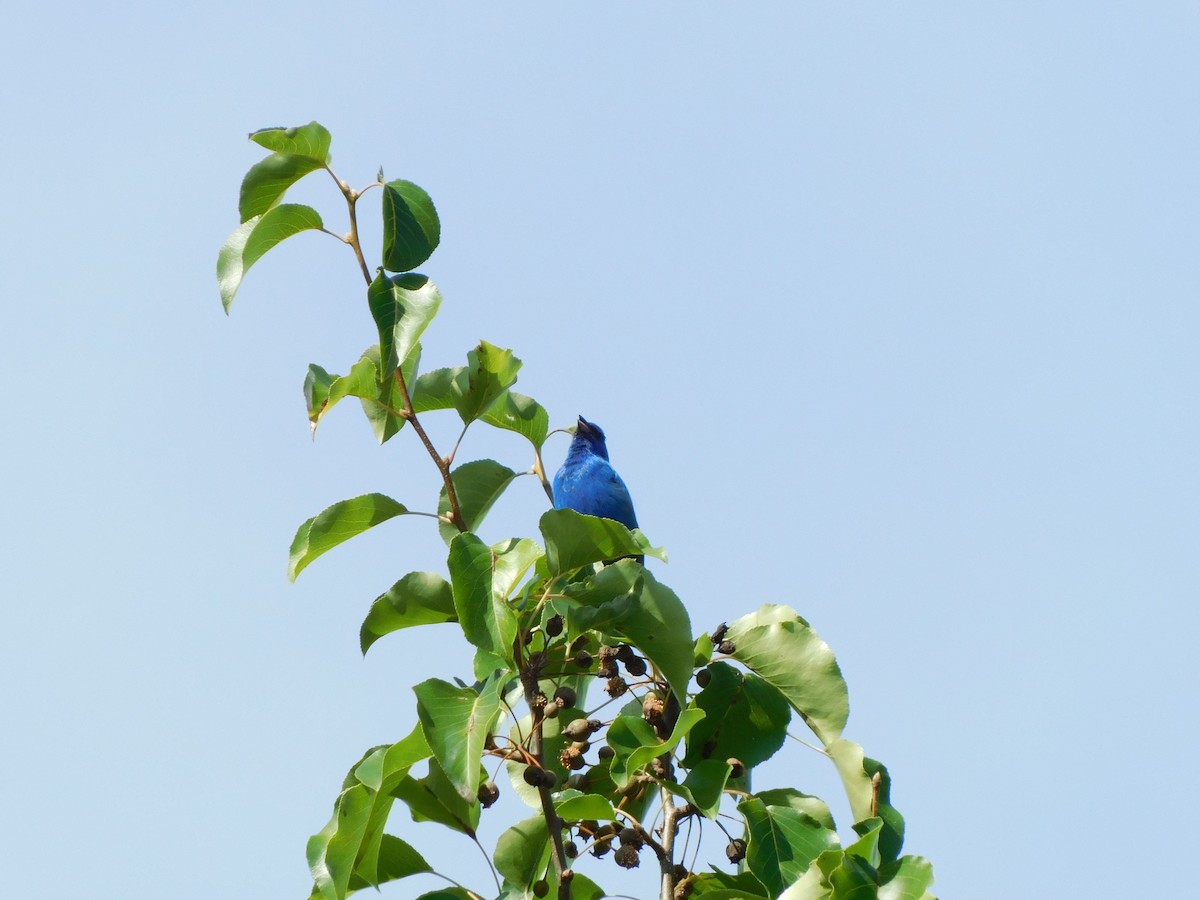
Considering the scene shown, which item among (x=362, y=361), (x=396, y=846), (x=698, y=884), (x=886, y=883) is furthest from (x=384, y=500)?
(x=886, y=883)

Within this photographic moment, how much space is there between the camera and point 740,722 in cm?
354

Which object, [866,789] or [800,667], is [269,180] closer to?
[800,667]

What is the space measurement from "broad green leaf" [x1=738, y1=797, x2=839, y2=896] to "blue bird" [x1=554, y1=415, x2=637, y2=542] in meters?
3.22

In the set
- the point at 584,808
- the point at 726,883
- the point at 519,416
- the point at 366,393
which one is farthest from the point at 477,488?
the point at 726,883

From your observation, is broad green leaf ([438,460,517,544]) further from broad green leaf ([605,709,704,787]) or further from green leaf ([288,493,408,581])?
broad green leaf ([605,709,704,787])

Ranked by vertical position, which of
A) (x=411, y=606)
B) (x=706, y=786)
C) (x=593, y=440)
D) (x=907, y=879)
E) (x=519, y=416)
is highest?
(x=593, y=440)

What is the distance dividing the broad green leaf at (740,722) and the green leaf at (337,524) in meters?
0.91

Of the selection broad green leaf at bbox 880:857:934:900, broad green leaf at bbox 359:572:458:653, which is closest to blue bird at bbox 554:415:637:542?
broad green leaf at bbox 359:572:458:653

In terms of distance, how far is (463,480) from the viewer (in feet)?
12.6

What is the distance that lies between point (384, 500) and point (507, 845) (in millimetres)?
880

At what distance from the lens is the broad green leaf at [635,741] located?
10.0 ft

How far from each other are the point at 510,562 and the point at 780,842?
90 cm

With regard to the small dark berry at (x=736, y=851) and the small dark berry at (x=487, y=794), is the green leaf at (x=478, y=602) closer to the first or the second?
the small dark berry at (x=487, y=794)

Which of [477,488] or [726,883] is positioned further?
[477,488]
